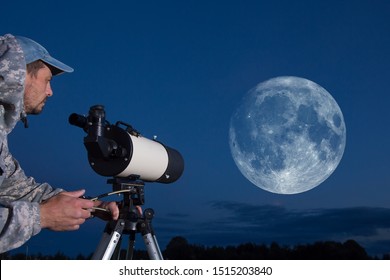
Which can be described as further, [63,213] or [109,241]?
[109,241]

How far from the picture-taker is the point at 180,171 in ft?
15.5

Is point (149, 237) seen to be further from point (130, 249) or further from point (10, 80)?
point (10, 80)

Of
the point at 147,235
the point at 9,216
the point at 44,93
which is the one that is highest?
the point at 44,93

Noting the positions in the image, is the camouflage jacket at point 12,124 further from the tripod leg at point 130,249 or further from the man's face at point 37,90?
the tripod leg at point 130,249

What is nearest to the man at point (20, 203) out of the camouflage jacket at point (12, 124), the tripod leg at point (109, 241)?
the camouflage jacket at point (12, 124)

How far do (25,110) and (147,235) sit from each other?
4.42 ft

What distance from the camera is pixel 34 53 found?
3.43m

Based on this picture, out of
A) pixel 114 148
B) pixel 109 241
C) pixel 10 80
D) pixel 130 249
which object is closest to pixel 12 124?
pixel 10 80

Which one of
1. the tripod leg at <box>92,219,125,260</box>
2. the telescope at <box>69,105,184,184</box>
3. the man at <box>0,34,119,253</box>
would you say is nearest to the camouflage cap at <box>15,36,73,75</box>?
the man at <box>0,34,119,253</box>

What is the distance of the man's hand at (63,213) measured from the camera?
2877 millimetres

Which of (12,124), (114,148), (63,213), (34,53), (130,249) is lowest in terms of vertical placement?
(130,249)

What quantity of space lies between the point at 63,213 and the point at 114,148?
42.9 inches
